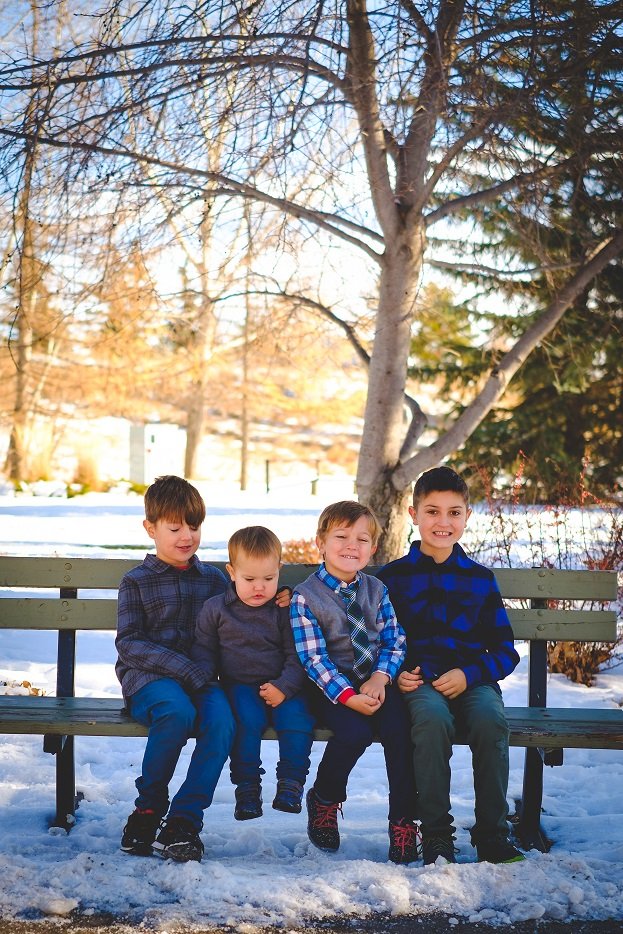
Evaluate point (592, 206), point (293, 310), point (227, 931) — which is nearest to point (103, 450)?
point (293, 310)

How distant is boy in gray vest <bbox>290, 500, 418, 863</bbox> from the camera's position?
10.1 feet

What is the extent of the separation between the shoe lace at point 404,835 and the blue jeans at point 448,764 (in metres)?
0.04

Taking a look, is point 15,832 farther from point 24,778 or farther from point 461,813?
point 461,813

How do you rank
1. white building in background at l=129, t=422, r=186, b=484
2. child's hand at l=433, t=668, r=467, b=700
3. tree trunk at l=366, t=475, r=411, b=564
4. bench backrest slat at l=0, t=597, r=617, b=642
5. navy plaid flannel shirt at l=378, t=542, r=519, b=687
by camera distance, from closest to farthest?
1. child's hand at l=433, t=668, r=467, b=700
2. navy plaid flannel shirt at l=378, t=542, r=519, b=687
3. bench backrest slat at l=0, t=597, r=617, b=642
4. tree trunk at l=366, t=475, r=411, b=564
5. white building in background at l=129, t=422, r=186, b=484

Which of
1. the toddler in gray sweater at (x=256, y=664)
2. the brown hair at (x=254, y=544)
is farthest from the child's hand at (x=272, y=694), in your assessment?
the brown hair at (x=254, y=544)

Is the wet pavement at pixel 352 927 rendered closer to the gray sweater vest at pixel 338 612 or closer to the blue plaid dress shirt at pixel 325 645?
the blue plaid dress shirt at pixel 325 645

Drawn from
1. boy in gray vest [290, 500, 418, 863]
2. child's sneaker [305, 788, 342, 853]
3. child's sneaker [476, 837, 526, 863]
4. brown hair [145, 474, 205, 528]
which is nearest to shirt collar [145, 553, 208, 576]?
brown hair [145, 474, 205, 528]

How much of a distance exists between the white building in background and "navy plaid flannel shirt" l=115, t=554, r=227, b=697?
663 inches

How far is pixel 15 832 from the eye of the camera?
3.26m

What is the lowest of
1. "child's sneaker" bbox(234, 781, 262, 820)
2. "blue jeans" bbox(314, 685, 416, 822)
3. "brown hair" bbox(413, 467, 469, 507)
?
"child's sneaker" bbox(234, 781, 262, 820)

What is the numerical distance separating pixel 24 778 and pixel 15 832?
0.59 m

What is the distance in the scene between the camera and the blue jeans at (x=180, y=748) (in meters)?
2.97

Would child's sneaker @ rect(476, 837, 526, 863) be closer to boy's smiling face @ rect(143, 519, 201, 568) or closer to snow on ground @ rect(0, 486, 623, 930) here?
snow on ground @ rect(0, 486, 623, 930)

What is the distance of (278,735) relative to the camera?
124 inches
